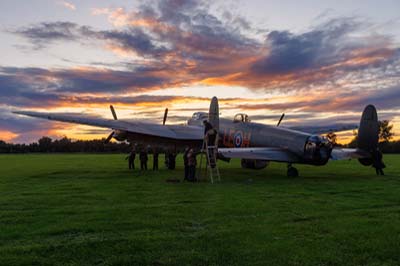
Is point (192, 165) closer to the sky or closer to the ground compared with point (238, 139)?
closer to the ground

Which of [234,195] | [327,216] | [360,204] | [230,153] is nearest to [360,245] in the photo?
[327,216]

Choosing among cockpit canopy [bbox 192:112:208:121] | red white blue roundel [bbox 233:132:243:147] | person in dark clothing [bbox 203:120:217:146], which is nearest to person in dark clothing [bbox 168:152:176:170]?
cockpit canopy [bbox 192:112:208:121]

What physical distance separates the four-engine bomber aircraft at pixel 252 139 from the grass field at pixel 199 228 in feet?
16.6

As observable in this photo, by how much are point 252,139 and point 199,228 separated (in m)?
13.8

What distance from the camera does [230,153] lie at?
61.5ft

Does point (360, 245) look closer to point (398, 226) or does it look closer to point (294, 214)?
point (398, 226)

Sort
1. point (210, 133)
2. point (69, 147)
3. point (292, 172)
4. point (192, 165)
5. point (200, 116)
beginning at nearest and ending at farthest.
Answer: point (192, 165), point (210, 133), point (292, 172), point (200, 116), point (69, 147)

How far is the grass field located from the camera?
6418 millimetres

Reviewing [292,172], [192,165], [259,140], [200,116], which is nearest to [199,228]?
[192,165]

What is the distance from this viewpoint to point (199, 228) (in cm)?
839

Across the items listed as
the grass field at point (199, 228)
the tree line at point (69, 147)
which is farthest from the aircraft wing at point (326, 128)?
the tree line at point (69, 147)

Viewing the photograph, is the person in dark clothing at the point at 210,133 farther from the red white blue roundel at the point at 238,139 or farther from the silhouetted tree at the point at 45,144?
the silhouetted tree at the point at 45,144

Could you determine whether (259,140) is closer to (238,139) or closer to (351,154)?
(238,139)

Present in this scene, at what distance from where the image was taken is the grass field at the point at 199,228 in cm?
642
